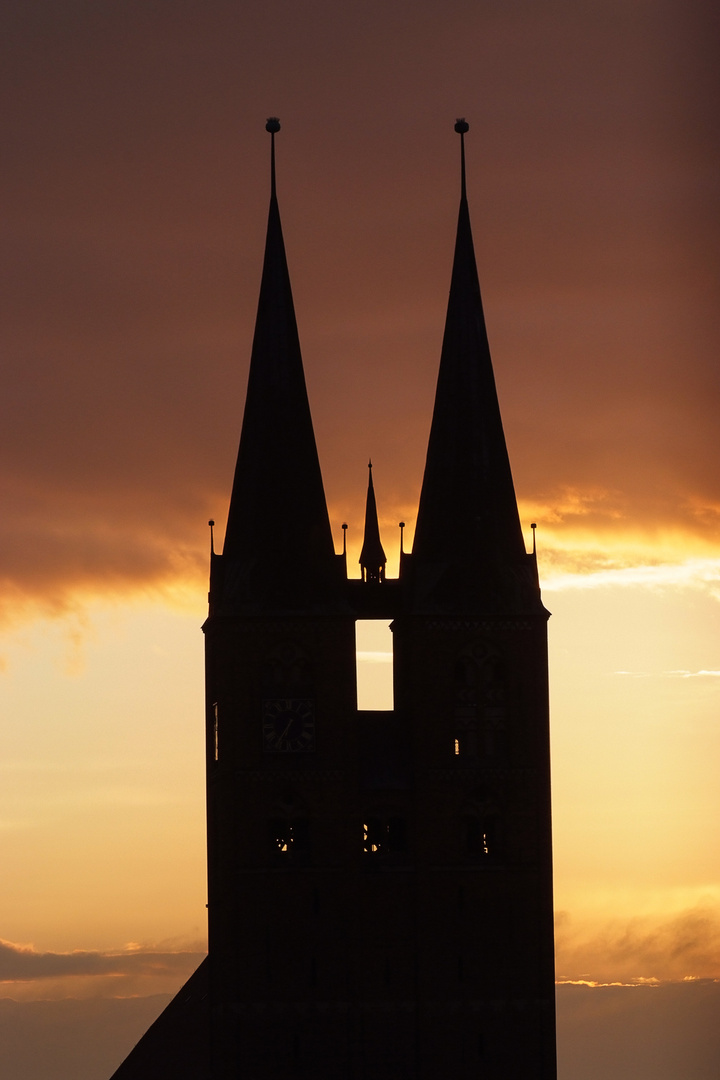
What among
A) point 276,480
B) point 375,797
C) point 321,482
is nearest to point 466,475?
point 321,482

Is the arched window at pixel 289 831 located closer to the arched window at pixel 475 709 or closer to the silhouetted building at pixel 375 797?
the silhouetted building at pixel 375 797

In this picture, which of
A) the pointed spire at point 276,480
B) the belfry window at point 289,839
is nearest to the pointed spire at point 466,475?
the pointed spire at point 276,480

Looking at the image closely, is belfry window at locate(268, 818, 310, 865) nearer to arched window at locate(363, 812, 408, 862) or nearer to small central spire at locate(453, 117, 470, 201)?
arched window at locate(363, 812, 408, 862)

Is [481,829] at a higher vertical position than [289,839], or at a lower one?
higher

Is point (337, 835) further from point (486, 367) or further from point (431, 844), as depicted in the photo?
point (486, 367)

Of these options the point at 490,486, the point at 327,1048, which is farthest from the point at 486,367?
the point at 327,1048

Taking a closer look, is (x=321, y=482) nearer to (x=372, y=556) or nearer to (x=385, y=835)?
(x=372, y=556)

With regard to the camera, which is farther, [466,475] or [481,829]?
[466,475]

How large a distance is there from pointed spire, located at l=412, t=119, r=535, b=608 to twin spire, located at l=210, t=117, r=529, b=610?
0.11 feet

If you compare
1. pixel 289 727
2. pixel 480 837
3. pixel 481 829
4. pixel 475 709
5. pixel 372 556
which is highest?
pixel 372 556

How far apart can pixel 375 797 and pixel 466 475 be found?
36.1ft

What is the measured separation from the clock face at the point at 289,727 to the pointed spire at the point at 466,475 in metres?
5.87

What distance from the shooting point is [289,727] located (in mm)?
86938

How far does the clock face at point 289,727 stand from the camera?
285ft
